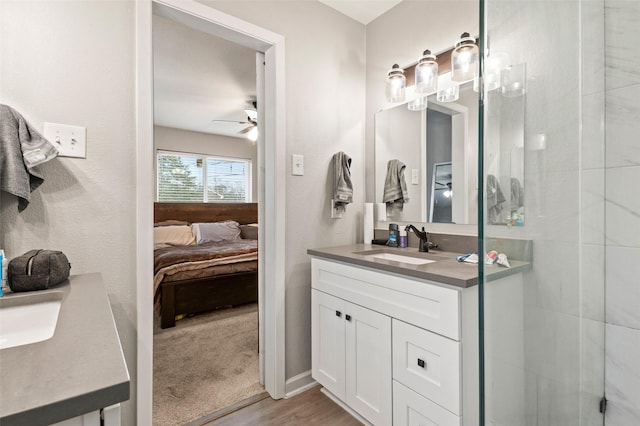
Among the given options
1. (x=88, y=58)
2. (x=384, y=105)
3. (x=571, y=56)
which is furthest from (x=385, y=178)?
(x=88, y=58)

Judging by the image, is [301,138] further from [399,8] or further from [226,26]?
[399,8]

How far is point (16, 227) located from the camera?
1.18m

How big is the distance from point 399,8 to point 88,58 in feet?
6.03

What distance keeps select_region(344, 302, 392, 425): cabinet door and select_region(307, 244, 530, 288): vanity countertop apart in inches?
9.5

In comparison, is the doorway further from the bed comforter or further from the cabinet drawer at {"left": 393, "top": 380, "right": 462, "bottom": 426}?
the cabinet drawer at {"left": 393, "top": 380, "right": 462, "bottom": 426}

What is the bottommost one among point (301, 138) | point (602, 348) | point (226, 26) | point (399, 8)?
point (602, 348)

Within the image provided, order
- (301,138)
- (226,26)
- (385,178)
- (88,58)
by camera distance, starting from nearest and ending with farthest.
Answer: (88,58) < (226,26) < (301,138) < (385,178)

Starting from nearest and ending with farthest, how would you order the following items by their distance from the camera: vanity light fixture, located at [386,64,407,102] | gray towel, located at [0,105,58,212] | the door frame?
gray towel, located at [0,105,58,212] < the door frame < vanity light fixture, located at [386,64,407,102]

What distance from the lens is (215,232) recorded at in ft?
15.2

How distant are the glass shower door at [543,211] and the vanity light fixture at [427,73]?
0.79 m

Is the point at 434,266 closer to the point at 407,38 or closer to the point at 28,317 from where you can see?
the point at 28,317

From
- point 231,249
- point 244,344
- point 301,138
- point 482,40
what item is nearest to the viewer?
point 482,40

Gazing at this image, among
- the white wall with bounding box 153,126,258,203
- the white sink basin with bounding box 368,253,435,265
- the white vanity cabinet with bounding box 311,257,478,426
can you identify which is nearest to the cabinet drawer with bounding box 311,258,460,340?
Answer: the white vanity cabinet with bounding box 311,257,478,426

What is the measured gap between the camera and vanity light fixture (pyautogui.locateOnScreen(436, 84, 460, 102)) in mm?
1788
